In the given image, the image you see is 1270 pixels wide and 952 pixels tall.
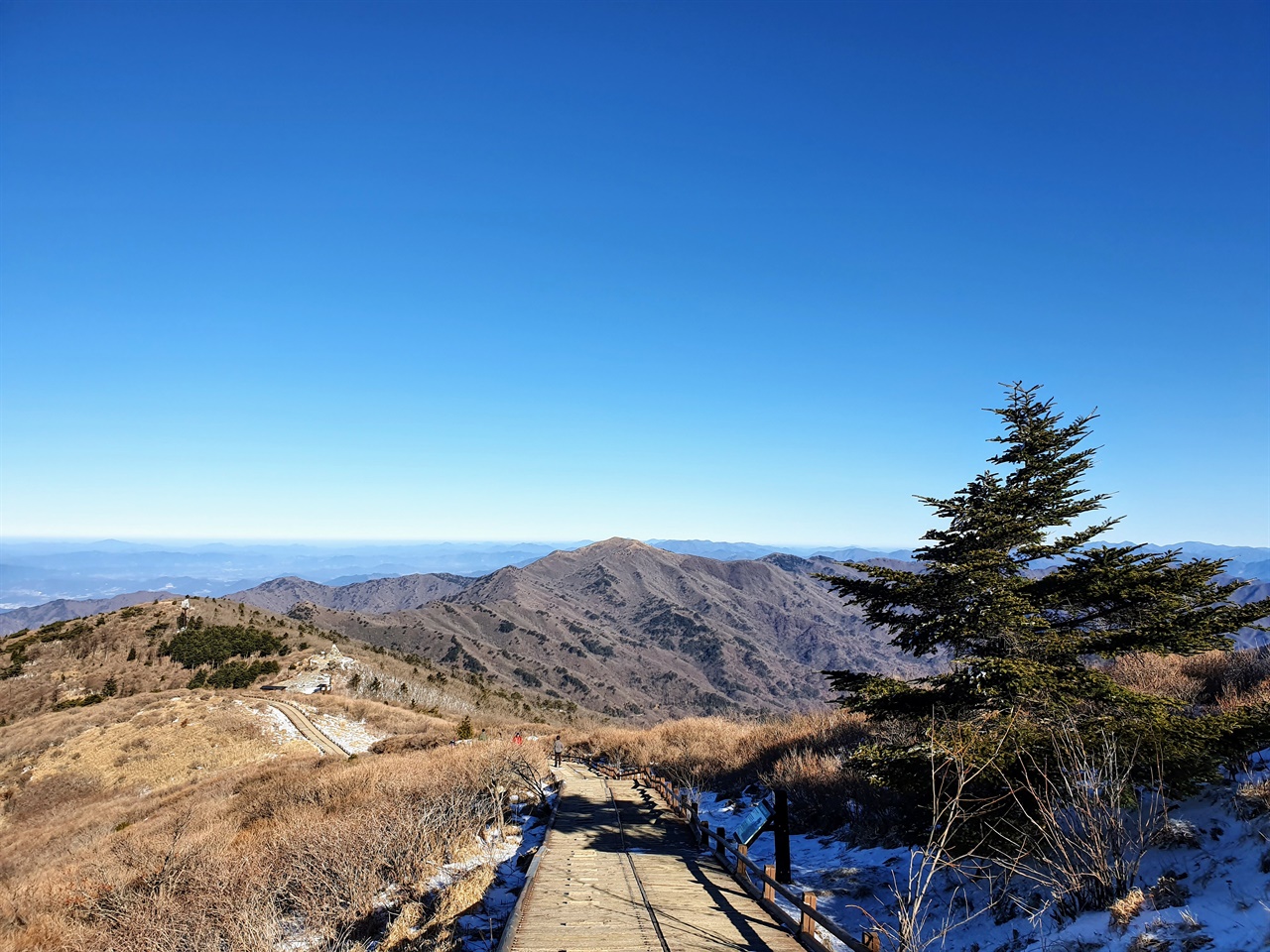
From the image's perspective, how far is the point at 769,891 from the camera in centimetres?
965

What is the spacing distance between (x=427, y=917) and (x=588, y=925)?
329 cm

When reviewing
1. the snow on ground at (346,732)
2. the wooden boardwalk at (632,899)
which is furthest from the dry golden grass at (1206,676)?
the snow on ground at (346,732)

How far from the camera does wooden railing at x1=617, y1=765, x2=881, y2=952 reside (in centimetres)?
750

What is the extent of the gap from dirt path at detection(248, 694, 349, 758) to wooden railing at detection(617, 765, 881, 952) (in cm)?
2197

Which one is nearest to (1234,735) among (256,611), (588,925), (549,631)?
(588,925)

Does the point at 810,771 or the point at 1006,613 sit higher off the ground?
the point at 1006,613

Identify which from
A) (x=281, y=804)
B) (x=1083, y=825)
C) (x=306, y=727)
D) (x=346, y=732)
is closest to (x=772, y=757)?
(x=1083, y=825)

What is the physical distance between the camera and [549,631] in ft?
587

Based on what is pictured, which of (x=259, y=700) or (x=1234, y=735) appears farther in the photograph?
(x=259, y=700)

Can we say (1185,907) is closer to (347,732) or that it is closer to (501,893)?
(501,893)

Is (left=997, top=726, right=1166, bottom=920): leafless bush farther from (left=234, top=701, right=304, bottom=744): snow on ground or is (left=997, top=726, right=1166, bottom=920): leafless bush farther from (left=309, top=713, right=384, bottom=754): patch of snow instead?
(left=234, top=701, right=304, bottom=744): snow on ground

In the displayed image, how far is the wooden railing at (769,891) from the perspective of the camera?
24.6ft

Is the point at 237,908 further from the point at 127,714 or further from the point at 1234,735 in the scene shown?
the point at 127,714

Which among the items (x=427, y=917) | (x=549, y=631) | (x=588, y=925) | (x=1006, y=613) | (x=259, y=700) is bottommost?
(x=549, y=631)
